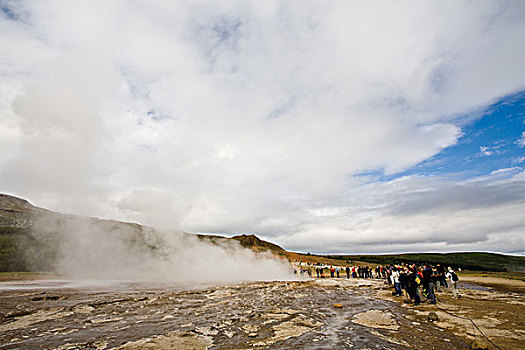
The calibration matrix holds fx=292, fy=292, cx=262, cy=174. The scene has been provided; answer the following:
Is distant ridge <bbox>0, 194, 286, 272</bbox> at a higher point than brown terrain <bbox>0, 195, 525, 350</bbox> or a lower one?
higher

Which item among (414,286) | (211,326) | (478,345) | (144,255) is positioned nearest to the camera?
(478,345)

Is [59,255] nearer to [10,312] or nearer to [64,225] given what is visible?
[64,225]

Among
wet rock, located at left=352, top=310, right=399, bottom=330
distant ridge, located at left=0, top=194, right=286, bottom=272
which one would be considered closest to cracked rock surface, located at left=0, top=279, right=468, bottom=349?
wet rock, located at left=352, top=310, right=399, bottom=330

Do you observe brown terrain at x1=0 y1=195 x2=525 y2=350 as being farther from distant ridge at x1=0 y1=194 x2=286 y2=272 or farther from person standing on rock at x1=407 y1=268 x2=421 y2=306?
distant ridge at x1=0 y1=194 x2=286 y2=272

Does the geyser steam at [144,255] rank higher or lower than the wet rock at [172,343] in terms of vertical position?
higher

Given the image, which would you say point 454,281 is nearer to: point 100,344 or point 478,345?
point 478,345

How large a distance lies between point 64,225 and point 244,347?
7001 centimetres

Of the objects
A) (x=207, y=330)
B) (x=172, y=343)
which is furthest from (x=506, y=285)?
(x=172, y=343)

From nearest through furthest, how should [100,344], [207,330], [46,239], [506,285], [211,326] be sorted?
[100,344] → [207,330] → [211,326] → [506,285] → [46,239]

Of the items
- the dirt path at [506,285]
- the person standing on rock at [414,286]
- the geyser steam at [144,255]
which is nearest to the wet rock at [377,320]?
the person standing on rock at [414,286]

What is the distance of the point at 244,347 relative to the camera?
26.6ft

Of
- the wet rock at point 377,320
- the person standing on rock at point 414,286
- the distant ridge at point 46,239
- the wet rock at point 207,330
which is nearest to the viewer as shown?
the wet rock at point 207,330

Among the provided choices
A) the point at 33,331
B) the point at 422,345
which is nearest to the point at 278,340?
the point at 422,345

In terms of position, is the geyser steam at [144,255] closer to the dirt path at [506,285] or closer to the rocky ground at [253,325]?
the dirt path at [506,285]
